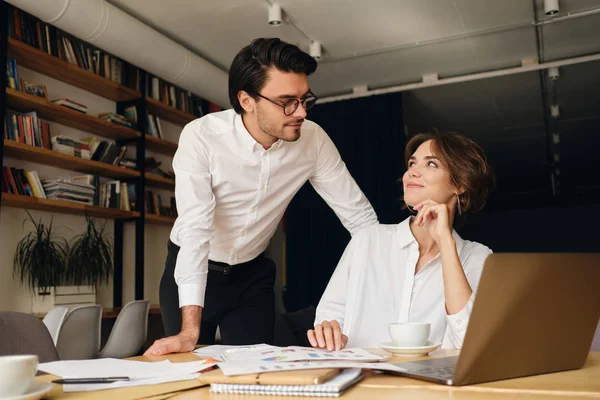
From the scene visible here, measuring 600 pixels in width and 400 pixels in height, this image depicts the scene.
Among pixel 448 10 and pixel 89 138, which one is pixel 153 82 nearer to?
pixel 89 138

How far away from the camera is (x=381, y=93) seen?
6172 mm

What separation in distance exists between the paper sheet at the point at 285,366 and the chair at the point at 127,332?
2.89 meters

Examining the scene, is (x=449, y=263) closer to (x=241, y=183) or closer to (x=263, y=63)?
(x=241, y=183)

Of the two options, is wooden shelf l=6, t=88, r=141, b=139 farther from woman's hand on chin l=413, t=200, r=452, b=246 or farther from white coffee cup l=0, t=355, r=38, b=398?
white coffee cup l=0, t=355, r=38, b=398

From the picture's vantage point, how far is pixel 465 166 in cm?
177

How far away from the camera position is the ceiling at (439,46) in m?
4.46

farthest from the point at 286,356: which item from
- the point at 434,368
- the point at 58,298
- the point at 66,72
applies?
the point at 66,72

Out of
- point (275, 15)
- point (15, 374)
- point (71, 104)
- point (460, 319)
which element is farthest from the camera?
point (275, 15)

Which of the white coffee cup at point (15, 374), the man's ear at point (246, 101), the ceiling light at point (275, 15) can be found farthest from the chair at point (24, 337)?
the ceiling light at point (275, 15)

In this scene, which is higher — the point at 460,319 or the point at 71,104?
the point at 71,104

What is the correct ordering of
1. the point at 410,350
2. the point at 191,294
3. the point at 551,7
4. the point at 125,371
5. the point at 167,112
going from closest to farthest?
the point at 125,371 < the point at 410,350 < the point at 191,294 < the point at 551,7 < the point at 167,112

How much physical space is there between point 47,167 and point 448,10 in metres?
3.29

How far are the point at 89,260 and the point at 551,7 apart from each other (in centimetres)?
388

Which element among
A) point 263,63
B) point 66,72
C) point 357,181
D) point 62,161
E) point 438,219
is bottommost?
point 438,219
